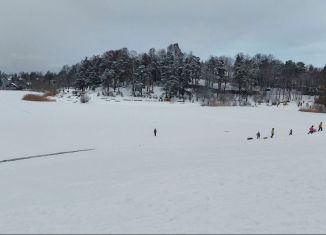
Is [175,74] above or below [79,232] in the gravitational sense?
above

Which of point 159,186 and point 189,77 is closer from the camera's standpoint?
point 159,186

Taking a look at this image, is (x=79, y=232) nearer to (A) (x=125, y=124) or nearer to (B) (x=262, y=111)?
(A) (x=125, y=124)

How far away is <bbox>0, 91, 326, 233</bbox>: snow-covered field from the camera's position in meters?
9.30

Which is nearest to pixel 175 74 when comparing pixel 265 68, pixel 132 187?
pixel 265 68

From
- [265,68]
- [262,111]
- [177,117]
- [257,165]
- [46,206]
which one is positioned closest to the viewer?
[46,206]

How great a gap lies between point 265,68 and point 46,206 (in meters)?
97.2

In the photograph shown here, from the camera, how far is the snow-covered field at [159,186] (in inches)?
366

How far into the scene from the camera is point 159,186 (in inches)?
528

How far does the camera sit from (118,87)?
91.9 m

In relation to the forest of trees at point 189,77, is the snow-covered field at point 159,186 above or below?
below

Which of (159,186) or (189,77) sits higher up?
(189,77)

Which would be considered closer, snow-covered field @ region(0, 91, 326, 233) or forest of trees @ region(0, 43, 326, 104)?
snow-covered field @ region(0, 91, 326, 233)

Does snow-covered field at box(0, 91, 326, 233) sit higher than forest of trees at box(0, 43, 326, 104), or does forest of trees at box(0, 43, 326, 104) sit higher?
forest of trees at box(0, 43, 326, 104)

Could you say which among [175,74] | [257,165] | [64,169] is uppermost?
[175,74]
